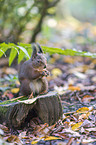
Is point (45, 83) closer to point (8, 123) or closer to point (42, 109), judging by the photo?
point (42, 109)

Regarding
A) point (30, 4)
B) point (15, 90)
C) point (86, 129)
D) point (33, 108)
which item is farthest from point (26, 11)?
point (86, 129)

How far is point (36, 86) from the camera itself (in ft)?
9.12

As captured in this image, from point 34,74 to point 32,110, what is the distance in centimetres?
49

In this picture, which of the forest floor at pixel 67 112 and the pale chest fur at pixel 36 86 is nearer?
the forest floor at pixel 67 112

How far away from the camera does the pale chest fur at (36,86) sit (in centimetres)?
276

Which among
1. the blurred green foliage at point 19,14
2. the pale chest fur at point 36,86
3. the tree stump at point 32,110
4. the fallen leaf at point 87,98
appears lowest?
the fallen leaf at point 87,98

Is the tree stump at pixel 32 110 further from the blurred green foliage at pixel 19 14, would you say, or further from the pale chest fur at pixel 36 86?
the blurred green foliage at pixel 19 14

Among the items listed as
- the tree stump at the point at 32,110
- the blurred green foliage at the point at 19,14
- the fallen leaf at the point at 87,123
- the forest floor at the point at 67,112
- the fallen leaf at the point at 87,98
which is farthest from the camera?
the blurred green foliage at the point at 19,14

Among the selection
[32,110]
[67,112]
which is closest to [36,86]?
[32,110]

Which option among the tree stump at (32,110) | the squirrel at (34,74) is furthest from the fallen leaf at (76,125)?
the squirrel at (34,74)

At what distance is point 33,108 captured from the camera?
2.71 m

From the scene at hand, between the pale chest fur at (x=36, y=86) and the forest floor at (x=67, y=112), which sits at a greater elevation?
the pale chest fur at (x=36, y=86)

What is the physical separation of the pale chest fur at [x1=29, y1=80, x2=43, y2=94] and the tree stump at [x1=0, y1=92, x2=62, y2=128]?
0.13 metres

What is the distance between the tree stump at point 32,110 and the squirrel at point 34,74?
0.13 m
